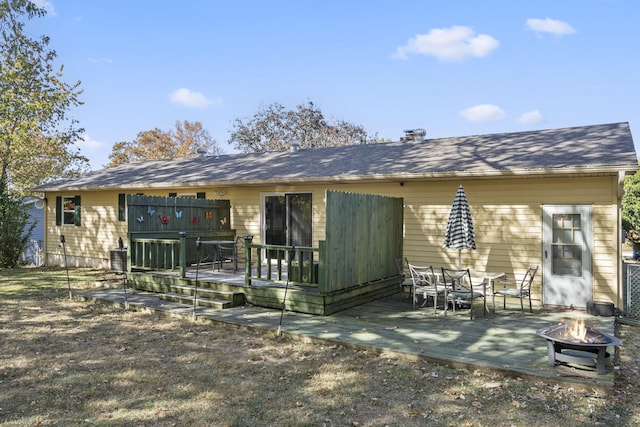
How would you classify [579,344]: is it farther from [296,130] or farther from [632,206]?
[296,130]

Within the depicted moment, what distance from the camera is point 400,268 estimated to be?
911 cm

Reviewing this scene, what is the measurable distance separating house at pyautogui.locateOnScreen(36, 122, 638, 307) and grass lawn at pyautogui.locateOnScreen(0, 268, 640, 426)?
1.84 meters

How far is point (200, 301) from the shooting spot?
758 cm

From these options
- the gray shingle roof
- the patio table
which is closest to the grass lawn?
the patio table

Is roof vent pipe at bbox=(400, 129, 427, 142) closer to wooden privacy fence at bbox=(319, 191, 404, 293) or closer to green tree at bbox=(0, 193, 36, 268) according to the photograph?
wooden privacy fence at bbox=(319, 191, 404, 293)

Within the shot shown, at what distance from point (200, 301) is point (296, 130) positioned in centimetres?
2603

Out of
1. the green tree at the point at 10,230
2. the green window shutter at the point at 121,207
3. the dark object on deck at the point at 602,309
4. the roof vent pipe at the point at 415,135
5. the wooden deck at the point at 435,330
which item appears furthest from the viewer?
the green tree at the point at 10,230

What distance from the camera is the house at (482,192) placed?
736cm

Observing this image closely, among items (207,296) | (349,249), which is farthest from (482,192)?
(207,296)

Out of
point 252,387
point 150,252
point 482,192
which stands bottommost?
point 252,387

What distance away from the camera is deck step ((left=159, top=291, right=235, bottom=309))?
24.2 ft

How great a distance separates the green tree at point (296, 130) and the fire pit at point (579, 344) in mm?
27736

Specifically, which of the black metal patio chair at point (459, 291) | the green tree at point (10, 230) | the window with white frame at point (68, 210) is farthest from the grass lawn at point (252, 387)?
the window with white frame at point (68, 210)

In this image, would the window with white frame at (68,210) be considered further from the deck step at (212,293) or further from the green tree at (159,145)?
the green tree at (159,145)
